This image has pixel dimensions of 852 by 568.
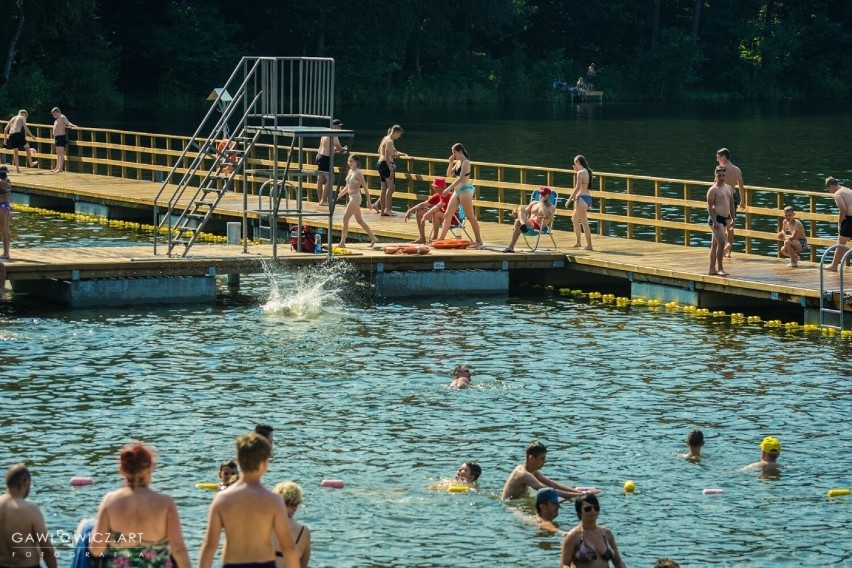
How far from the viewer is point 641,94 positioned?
110 meters

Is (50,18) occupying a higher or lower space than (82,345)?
higher

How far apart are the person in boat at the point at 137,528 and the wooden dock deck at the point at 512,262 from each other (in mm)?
16294

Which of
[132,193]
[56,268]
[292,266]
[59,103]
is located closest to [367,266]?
[292,266]

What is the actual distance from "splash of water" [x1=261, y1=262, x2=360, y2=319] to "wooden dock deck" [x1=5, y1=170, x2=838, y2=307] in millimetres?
213

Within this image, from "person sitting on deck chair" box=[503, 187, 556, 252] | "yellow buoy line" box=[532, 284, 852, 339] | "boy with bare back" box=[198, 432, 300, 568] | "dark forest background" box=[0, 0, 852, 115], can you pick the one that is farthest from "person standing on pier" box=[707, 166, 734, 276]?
"dark forest background" box=[0, 0, 852, 115]

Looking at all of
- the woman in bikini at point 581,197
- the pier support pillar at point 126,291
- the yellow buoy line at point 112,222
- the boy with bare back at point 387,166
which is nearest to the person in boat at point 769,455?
the woman in bikini at point 581,197

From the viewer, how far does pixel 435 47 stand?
325ft

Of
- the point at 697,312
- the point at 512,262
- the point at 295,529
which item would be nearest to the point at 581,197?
the point at 512,262

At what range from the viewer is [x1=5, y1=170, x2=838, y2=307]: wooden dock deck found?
88.7 ft

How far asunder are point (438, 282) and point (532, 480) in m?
12.9

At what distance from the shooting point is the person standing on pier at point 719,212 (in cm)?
2667

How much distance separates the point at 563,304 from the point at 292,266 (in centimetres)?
440

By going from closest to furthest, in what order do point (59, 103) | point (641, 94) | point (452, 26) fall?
point (59, 103) → point (452, 26) → point (641, 94)

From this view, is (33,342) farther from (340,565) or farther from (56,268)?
(340,565)
